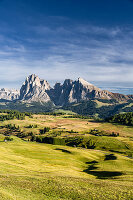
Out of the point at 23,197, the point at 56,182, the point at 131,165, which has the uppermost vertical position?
the point at 23,197

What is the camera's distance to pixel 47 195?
3291cm

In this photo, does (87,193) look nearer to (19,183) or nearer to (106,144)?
(19,183)

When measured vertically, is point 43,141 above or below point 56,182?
below

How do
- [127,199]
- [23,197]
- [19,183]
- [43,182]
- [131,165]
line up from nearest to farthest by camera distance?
[23,197]
[127,199]
[19,183]
[43,182]
[131,165]

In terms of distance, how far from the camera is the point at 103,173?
6731 cm

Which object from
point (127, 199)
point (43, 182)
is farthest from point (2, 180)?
point (127, 199)

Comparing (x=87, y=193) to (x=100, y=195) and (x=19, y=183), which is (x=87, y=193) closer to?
(x=100, y=195)

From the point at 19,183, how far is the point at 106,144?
5520 inches

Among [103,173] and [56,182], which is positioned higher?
[56,182]

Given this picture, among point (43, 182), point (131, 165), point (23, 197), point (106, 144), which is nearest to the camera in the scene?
point (23, 197)

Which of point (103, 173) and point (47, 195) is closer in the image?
point (47, 195)

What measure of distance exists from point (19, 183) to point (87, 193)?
18230 millimetres

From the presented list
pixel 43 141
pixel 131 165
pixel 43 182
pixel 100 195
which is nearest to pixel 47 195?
pixel 43 182

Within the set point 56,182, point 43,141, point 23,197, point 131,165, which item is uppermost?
point 23,197
